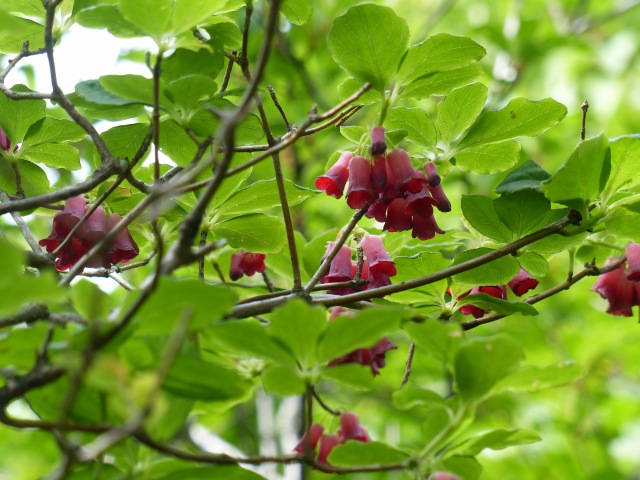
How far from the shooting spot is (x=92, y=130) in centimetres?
122

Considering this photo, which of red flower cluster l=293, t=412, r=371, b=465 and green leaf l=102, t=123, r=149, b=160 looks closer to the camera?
green leaf l=102, t=123, r=149, b=160

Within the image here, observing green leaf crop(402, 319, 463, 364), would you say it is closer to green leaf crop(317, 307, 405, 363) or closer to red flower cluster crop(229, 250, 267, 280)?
green leaf crop(317, 307, 405, 363)

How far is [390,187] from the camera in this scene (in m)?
1.31

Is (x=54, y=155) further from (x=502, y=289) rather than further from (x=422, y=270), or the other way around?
(x=502, y=289)

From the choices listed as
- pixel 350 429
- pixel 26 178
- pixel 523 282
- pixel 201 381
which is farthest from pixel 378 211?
pixel 26 178

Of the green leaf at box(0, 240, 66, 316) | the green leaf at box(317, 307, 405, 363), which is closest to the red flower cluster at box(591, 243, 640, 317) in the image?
the green leaf at box(317, 307, 405, 363)

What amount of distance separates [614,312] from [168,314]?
3.84 ft

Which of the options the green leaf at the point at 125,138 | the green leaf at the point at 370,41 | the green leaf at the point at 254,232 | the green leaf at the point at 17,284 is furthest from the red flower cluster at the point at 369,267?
the green leaf at the point at 17,284

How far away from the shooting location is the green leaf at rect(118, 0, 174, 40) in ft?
3.59

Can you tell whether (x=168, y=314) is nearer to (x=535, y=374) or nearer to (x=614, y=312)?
(x=535, y=374)

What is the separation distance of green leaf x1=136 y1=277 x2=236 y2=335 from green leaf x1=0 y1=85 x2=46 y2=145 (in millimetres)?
→ 769

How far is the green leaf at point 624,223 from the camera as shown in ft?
4.19

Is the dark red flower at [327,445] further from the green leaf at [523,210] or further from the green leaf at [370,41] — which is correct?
the green leaf at [370,41]

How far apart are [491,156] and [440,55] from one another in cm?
30
